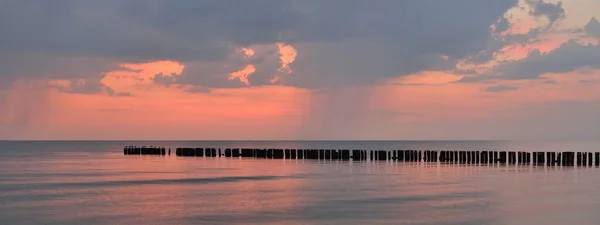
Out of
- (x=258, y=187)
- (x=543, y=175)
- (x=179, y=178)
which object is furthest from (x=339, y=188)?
(x=543, y=175)

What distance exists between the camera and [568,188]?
3366 cm

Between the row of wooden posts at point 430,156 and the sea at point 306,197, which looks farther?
the row of wooden posts at point 430,156

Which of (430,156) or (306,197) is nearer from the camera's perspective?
(306,197)

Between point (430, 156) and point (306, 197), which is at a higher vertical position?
point (306, 197)

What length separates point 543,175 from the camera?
42.1m

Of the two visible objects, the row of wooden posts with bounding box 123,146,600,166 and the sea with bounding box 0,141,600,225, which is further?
the row of wooden posts with bounding box 123,146,600,166

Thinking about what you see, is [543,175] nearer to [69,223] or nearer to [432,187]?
[432,187]

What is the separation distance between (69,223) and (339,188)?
14.3 meters

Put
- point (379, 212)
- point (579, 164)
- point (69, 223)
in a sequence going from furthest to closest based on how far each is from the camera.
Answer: point (579, 164), point (379, 212), point (69, 223)

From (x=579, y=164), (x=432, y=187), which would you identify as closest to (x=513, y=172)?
(x=579, y=164)

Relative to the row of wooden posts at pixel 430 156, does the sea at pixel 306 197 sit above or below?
above

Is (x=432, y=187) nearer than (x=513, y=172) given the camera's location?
Yes

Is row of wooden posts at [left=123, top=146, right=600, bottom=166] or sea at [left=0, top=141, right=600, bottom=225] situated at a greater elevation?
sea at [left=0, top=141, right=600, bottom=225]

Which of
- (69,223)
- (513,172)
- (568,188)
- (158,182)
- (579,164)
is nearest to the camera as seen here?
(69,223)
